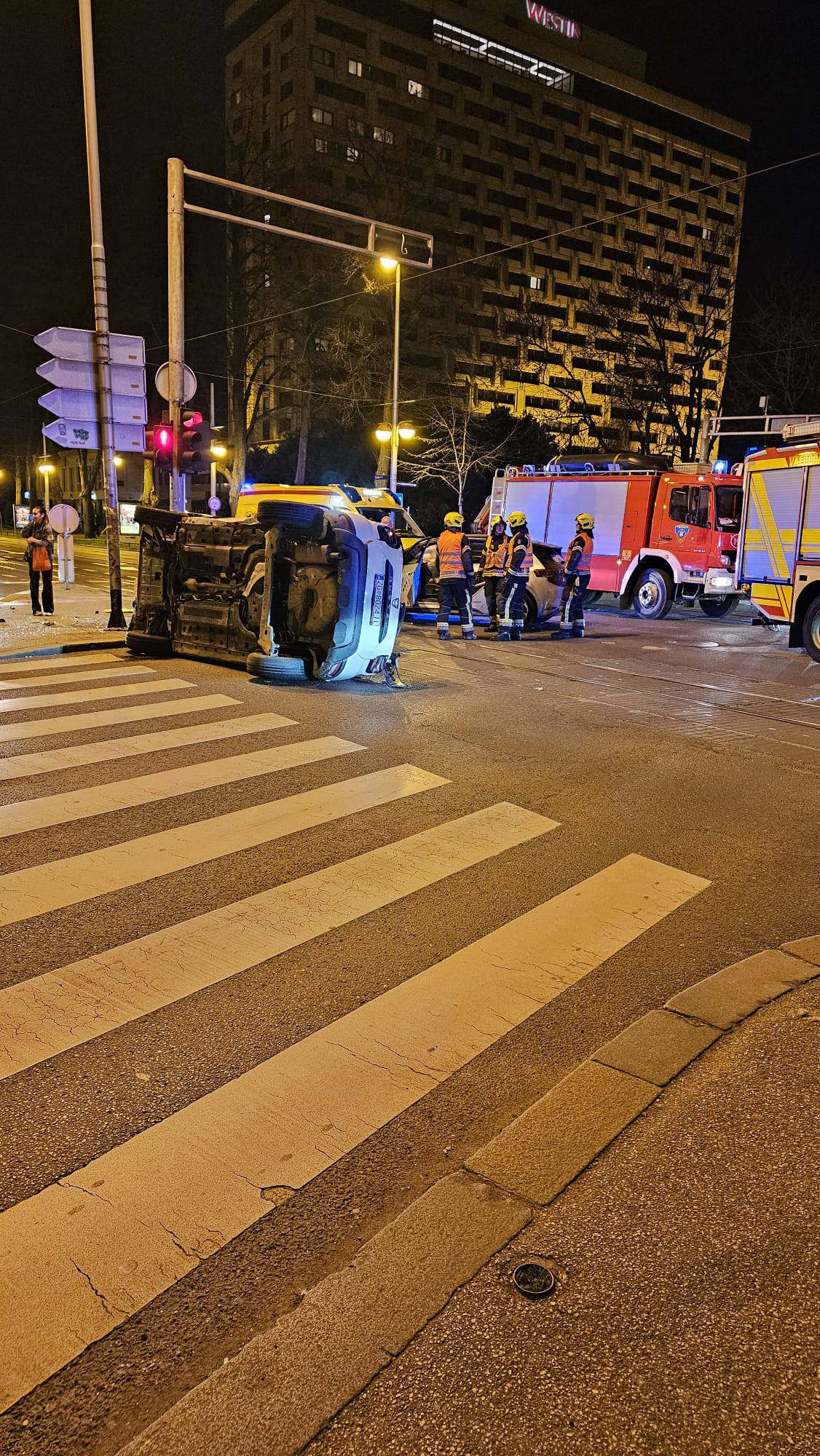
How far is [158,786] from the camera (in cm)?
633

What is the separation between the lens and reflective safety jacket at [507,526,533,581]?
15.1 metres

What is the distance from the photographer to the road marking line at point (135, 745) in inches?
264

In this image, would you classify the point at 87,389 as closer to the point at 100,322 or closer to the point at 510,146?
the point at 100,322

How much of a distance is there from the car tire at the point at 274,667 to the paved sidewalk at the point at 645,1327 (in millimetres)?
7763

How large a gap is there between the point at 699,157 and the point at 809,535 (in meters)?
128

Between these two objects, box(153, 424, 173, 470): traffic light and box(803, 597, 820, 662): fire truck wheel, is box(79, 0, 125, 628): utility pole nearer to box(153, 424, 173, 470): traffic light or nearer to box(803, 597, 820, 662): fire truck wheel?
box(153, 424, 173, 470): traffic light

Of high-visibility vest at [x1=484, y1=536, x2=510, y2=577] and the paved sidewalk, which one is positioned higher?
high-visibility vest at [x1=484, y1=536, x2=510, y2=577]

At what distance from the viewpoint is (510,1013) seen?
3648 millimetres

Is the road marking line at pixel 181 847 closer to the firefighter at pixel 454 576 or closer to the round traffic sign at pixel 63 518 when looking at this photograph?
the firefighter at pixel 454 576

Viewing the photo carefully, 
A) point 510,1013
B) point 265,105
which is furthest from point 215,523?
point 265,105

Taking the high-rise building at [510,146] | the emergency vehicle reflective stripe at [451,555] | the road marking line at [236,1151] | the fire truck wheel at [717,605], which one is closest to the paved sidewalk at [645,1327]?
the road marking line at [236,1151]

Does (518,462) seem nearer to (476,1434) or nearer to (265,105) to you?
(476,1434)

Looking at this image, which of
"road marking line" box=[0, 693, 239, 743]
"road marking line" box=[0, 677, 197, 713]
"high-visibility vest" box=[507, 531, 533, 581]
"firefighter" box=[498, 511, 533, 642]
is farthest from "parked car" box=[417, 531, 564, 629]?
"road marking line" box=[0, 693, 239, 743]

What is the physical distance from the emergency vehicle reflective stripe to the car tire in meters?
5.21
